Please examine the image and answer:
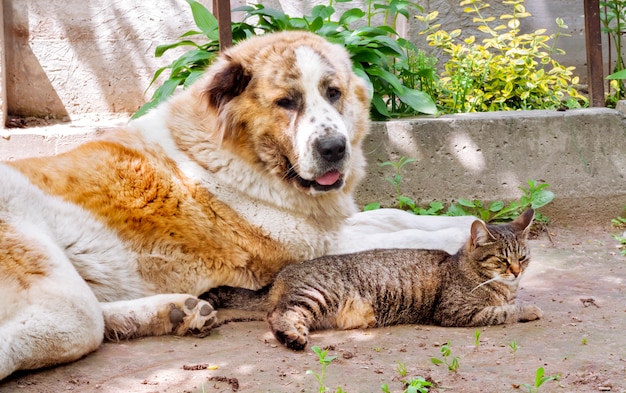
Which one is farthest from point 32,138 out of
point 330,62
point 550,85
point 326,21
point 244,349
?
point 550,85

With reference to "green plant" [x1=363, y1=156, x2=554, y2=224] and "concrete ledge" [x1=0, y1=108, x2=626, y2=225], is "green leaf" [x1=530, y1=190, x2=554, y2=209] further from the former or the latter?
"concrete ledge" [x1=0, y1=108, x2=626, y2=225]

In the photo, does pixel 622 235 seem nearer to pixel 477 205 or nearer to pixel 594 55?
pixel 477 205

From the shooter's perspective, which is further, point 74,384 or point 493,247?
point 493,247

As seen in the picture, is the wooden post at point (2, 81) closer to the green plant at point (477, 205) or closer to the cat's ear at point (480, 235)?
the green plant at point (477, 205)

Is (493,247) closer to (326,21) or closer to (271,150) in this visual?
(271,150)

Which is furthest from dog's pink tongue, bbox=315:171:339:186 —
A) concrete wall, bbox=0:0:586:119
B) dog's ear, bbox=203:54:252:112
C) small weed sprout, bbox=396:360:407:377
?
concrete wall, bbox=0:0:586:119

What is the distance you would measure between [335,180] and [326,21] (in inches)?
92.3

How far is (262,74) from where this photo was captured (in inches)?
156

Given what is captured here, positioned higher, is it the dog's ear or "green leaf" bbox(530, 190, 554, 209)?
the dog's ear

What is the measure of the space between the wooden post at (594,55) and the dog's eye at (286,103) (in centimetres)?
294

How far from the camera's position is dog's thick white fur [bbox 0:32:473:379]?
11.7 feet

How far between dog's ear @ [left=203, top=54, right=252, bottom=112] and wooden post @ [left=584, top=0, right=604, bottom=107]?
10.0 ft

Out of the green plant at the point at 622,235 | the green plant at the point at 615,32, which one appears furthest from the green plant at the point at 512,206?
the green plant at the point at 615,32

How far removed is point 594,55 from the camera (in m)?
5.86
